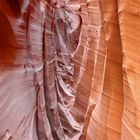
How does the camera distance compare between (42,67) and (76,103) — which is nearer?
(42,67)

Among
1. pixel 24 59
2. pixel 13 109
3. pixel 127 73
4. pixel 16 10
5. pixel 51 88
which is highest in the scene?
pixel 16 10

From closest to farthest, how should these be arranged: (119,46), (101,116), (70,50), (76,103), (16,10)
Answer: (119,46)
(101,116)
(16,10)
(76,103)
(70,50)

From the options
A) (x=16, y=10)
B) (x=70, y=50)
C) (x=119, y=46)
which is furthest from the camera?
(x=70, y=50)

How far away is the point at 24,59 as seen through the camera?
5.36 feet

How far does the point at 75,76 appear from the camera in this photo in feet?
9.77

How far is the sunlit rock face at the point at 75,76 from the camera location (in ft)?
2.65

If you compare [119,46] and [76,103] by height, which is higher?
[119,46]

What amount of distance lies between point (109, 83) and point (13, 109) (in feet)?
1.75

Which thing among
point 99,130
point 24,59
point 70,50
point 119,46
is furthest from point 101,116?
point 70,50

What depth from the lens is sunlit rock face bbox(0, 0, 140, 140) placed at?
0.81m

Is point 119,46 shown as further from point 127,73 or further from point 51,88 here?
point 51,88

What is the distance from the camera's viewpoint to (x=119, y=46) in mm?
971

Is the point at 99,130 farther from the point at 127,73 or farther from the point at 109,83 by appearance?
the point at 127,73

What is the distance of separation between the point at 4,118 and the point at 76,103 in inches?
47.4
